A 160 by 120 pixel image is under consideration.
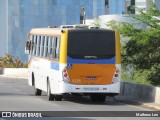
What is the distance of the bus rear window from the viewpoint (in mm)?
26297

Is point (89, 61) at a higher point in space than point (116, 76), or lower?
higher

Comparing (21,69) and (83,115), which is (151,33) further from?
(21,69)

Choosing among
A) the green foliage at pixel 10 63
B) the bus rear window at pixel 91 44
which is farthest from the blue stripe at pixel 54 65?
the green foliage at pixel 10 63

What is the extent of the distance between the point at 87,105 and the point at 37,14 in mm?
86056

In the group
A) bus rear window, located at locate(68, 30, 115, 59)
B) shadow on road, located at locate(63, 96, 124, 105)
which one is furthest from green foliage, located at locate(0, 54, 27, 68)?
bus rear window, located at locate(68, 30, 115, 59)

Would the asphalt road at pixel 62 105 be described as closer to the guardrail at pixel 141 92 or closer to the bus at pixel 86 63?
the bus at pixel 86 63

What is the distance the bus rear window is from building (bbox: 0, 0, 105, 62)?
272 ft

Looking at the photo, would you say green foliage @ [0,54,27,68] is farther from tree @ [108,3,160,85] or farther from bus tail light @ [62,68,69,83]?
bus tail light @ [62,68,69,83]

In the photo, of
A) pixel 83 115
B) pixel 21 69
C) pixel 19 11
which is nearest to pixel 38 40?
pixel 83 115

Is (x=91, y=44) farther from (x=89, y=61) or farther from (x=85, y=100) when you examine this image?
(x=85, y=100)

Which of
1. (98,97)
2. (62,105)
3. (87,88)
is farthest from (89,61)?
(62,105)

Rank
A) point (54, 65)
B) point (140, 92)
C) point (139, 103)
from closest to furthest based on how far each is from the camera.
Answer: point (139, 103) → point (54, 65) → point (140, 92)

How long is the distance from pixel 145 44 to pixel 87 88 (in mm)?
5623

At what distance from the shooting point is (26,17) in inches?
4345
